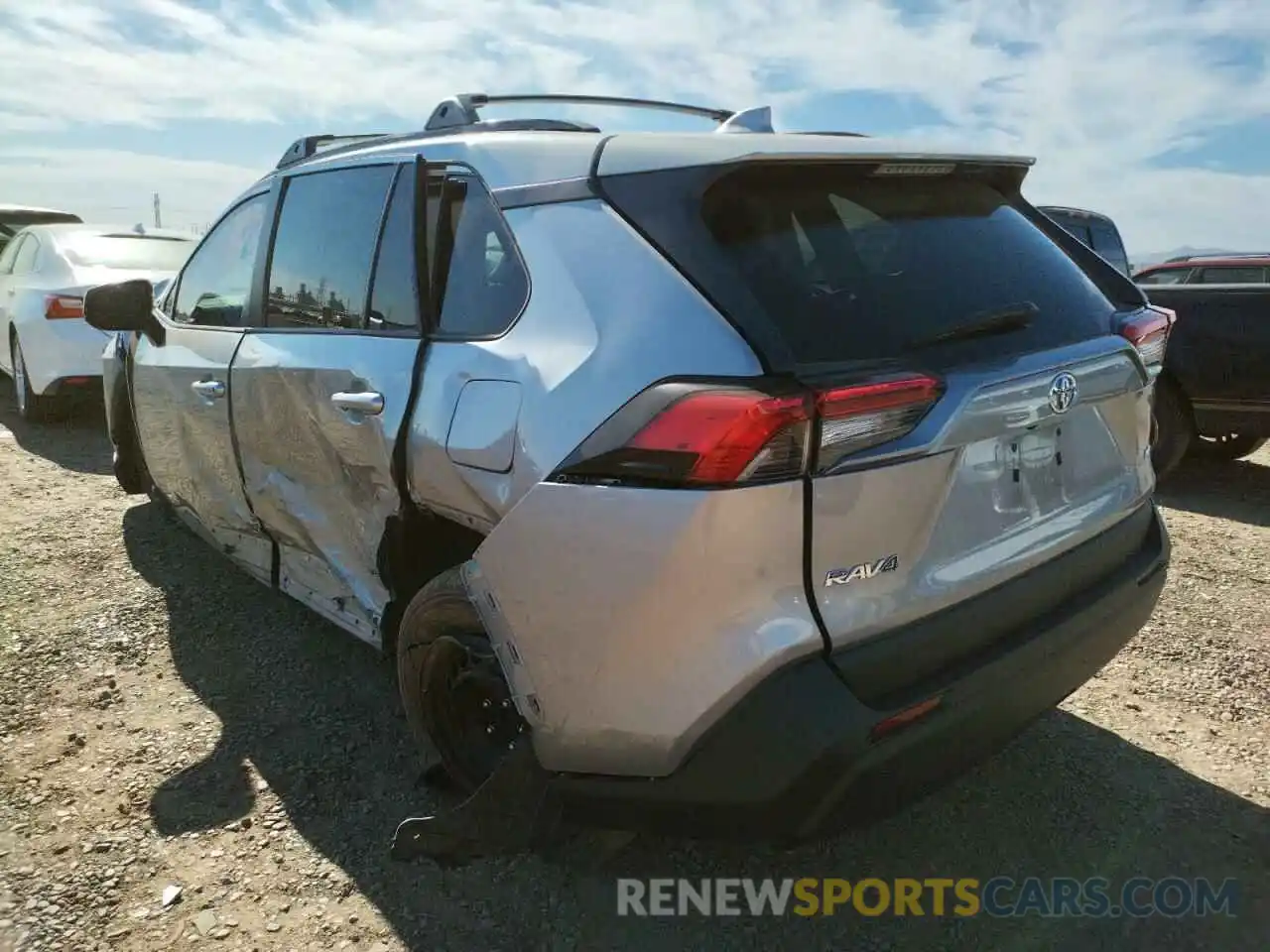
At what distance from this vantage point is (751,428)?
169cm

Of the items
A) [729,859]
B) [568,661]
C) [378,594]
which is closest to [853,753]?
[568,661]

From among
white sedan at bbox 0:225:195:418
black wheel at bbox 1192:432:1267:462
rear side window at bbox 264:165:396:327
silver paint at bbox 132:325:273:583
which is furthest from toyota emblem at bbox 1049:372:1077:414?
white sedan at bbox 0:225:195:418

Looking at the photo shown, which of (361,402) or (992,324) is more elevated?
(992,324)

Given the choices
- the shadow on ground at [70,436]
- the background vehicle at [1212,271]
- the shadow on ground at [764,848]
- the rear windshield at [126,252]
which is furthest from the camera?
the background vehicle at [1212,271]

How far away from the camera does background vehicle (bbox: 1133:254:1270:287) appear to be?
9.45 meters

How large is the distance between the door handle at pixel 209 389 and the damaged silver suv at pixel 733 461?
846 mm

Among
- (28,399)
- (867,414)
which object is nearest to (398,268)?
(867,414)

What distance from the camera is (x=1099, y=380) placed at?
2.20m

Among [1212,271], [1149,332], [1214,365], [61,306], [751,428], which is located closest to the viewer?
[751,428]

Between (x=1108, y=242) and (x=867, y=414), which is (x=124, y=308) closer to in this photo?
Answer: (x=867, y=414)

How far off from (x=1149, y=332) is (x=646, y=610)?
1.59 metres

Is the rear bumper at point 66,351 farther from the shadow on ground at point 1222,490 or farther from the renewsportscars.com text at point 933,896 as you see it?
the shadow on ground at point 1222,490

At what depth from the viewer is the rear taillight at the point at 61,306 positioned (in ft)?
22.5

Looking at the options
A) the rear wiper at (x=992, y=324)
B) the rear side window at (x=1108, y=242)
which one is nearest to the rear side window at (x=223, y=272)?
the rear wiper at (x=992, y=324)
